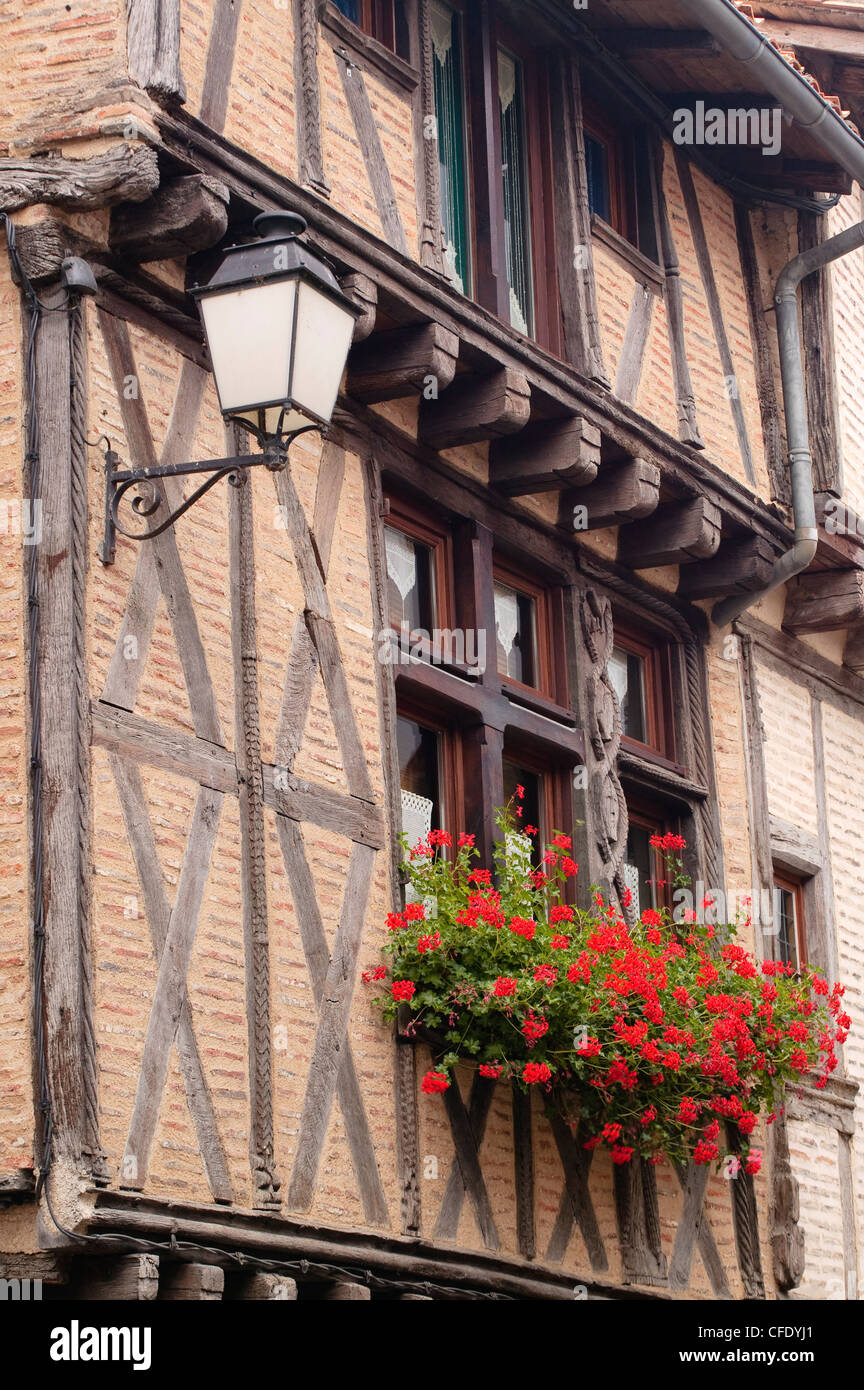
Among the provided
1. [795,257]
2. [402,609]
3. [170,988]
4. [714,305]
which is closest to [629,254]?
[714,305]

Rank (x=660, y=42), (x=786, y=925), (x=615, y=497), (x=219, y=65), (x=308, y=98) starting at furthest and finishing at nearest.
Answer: (x=786, y=925) → (x=660, y=42) → (x=615, y=497) → (x=308, y=98) → (x=219, y=65)

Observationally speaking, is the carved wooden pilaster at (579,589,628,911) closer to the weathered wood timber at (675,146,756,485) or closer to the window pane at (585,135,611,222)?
the weathered wood timber at (675,146,756,485)

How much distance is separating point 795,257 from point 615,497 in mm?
2526

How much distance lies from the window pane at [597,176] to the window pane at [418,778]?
310cm

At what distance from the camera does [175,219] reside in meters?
7.52

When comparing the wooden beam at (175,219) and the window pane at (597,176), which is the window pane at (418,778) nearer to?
the wooden beam at (175,219)

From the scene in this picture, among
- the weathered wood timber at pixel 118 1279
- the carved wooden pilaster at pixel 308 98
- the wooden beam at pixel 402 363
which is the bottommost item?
the weathered wood timber at pixel 118 1279

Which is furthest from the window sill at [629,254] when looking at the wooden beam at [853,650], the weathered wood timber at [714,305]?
the wooden beam at [853,650]

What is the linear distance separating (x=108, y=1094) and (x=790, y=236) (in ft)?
23.5

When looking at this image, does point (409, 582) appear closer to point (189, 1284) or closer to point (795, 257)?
point (189, 1284)

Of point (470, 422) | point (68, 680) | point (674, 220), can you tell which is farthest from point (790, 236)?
point (68, 680)

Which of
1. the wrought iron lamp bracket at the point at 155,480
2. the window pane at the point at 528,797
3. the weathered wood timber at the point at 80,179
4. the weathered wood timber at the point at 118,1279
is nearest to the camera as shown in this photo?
the weathered wood timber at the point at 118,1279

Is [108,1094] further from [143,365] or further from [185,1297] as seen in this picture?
[143,365]

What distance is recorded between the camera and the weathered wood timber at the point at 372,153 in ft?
29.1
